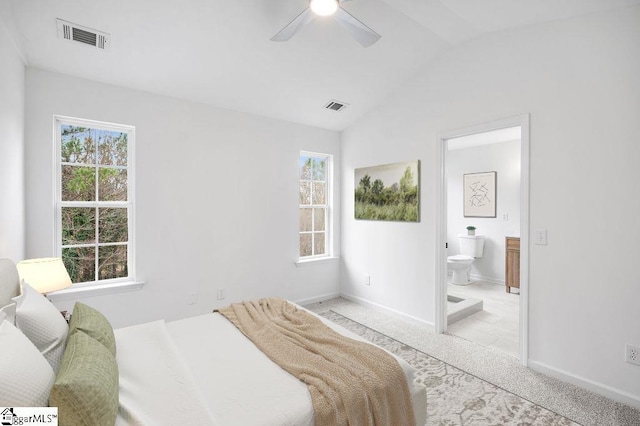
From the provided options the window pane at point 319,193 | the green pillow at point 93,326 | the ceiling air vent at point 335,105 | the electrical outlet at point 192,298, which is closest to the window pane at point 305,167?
the window pane at point 319,193

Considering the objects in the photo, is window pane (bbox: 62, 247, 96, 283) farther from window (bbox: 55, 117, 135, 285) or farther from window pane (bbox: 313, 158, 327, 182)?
window pane (bbox: 313, 158, 327, 182)

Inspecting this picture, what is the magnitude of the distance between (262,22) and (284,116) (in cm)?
141

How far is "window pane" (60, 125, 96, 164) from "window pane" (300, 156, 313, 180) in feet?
7.73

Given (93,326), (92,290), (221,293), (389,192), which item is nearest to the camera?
(93,326)

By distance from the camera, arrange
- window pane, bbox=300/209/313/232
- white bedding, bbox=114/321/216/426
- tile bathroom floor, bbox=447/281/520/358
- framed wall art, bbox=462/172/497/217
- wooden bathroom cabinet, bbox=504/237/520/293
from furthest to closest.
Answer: framed wall art, bbox=462/172/497/217
wooden bathroom cabinet, bbox=504/237/520/293
window pane, bbox=300/209/313/232
tile bathroom floor, bbox=447/281/520/358
white bedding, bbox=114/321/216/426

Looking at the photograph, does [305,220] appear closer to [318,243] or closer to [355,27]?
[318,243]

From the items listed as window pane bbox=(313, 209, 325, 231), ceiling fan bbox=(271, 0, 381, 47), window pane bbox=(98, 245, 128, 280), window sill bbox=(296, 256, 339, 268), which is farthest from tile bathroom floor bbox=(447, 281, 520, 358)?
window pane bbox=(98, 245, 128, 280)

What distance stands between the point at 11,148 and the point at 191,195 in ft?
4.68

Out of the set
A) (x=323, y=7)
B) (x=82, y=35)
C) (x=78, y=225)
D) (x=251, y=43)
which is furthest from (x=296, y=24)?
(x=78, y=225)

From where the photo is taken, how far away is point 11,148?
2248 millimetres

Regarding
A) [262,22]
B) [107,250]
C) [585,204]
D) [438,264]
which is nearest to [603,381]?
[585,204]

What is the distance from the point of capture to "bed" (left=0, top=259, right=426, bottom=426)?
3.42 ft

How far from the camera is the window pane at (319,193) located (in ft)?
14.9

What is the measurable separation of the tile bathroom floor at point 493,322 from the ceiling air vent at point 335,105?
9.49 ft
